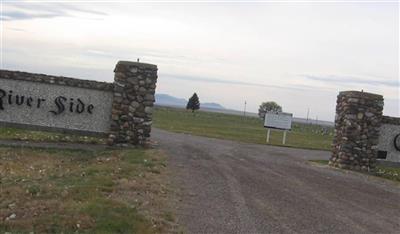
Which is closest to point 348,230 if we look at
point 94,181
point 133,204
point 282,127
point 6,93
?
point 133,204

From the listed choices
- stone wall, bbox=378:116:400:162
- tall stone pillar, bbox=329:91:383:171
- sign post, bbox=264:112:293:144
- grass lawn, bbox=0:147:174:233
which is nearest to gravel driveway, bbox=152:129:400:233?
grass lawn, bbox=0:147:174:233

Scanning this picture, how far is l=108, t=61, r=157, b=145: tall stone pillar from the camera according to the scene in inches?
674

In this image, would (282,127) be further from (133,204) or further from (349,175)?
(133,204)

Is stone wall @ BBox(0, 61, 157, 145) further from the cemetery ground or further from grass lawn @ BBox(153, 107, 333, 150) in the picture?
grass lawn @ BBox(153, 107, 333, 150)

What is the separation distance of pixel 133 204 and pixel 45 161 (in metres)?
5.48

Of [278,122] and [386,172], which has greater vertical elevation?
[278,122]

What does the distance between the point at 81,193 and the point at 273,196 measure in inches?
146

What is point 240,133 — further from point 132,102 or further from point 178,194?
point 178,194

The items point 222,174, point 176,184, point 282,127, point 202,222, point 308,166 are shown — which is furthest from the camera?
point 282,127

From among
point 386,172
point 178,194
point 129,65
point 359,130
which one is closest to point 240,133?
point 386,172

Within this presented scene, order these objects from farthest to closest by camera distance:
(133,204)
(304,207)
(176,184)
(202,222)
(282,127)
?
(282,127)
(176,184)
(304,207)
(133,204)
(202,222)

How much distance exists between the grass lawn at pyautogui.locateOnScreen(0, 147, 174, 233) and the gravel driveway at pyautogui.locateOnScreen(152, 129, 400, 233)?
542 millimetres

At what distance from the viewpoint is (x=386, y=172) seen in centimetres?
1903

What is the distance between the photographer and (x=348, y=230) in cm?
894
